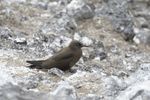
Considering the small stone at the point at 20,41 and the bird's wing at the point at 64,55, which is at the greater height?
the small stone at the point at 20,41

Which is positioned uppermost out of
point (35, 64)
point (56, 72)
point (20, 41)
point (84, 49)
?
point (20, 41)

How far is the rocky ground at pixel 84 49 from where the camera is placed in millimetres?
9680

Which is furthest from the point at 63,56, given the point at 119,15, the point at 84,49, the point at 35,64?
the point at 119,15

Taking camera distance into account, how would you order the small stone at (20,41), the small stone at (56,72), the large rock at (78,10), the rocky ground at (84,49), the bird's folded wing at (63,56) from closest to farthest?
the rocky ground at (84,49), the small stone at (56,72), the bird's folded wing at (63,56), the small stone at (20,41), the large rock at (78,10)

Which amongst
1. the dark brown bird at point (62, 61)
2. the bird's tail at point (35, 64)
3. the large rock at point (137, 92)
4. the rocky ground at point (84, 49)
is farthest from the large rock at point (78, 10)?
the large rock at point (137, 92)

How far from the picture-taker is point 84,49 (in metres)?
13.7

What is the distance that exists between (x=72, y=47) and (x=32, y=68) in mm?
1014

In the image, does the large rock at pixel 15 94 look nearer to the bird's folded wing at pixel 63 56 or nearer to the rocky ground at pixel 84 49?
the rocky ground at pixel 84 49

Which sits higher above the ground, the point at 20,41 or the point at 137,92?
the point at 20,41

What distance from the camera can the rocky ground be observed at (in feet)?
31.8

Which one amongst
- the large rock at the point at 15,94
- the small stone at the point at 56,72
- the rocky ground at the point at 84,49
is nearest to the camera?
the large rock at the point at 15,94

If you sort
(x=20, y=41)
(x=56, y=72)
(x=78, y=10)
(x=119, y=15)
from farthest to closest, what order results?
(x=119, y=15)
(x=78, y=10)
(x=20, y=41)
(x=56, y=72)

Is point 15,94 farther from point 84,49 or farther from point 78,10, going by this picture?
point 78,10

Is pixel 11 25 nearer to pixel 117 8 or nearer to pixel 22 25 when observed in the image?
pixel 22 25
